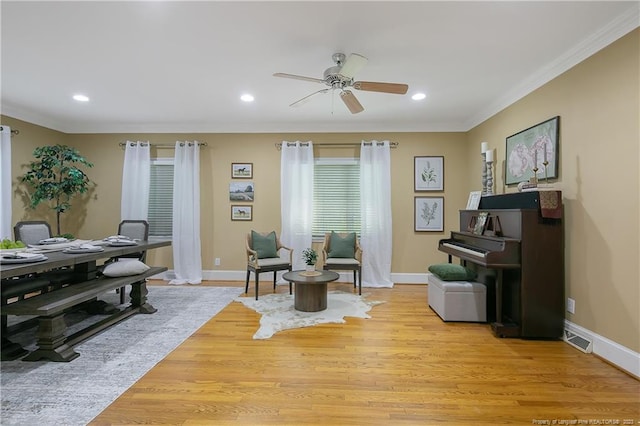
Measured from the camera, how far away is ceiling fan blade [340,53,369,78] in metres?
2.38

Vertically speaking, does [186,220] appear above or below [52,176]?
below

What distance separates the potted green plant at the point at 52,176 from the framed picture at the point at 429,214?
553 cm

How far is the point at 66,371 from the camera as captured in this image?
7.47ft

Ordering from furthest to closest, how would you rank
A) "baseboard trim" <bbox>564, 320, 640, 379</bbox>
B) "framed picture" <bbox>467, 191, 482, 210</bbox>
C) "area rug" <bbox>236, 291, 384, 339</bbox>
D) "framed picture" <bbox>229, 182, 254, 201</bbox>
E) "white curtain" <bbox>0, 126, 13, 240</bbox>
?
"framed picture" <bbox>229, 182, 254, 201</bbox>, "white curtain" <bbox>0, 126, 13, 240</bbox>, "framed picture" <bbox>467, 191, 482, 210</bbox>, "area rug" <bbox>236, 291, 384, 339</bbox>, "baseboard trim" <bbox>564, 320, 640, 379</bbox>

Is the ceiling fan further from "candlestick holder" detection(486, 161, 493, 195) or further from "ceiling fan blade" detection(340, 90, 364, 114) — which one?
"candlestick holder" detection(486, 161, 493, 195)

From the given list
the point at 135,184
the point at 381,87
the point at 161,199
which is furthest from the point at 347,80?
the point at 135,184

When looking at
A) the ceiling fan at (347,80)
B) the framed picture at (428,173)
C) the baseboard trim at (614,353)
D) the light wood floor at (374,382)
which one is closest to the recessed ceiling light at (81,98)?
the ceiling fan at (347,80)

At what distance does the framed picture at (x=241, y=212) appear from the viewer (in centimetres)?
532

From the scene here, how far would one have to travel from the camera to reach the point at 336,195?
5.29 meters

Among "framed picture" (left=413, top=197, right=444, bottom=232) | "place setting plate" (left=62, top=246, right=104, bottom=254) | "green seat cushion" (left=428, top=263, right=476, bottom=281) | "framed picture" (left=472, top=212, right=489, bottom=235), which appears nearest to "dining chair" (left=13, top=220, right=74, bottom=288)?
"place setting plate" (left=62, top=246, right=104, bottom=254)

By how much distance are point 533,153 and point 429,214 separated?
79.5 inches

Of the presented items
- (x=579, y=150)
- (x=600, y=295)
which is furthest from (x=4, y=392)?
(x=579, y=150)

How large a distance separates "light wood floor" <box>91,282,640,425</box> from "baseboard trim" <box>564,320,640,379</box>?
0.07m

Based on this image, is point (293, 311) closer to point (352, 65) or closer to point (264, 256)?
point (264, 256)
